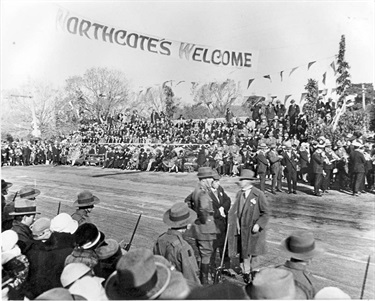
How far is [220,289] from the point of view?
184 centimetres

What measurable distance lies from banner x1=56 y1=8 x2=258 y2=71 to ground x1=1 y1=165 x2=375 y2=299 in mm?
1899

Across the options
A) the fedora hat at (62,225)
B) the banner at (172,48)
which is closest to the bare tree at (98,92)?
the banner at (172,48)

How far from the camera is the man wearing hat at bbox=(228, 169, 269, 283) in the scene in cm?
363

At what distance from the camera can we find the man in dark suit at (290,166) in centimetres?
745

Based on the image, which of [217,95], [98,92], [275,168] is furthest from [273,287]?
[275,168]

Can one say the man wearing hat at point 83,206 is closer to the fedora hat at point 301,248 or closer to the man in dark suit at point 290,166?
the fedora hat at point 301,248

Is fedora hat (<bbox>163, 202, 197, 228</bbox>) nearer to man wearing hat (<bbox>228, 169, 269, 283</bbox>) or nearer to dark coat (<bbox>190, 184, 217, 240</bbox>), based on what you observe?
dark coat (<bbox>190, 184, 217, 240</bbox>)

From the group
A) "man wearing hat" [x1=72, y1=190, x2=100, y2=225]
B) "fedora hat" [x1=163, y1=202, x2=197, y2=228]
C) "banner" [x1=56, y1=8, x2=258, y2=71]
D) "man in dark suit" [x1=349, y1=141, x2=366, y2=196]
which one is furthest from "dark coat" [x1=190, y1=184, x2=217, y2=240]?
"man in dark suit" [x1=349, y1=141, x2=366, y2=196]

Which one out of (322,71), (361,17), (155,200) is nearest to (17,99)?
(155,200)

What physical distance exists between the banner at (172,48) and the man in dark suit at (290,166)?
3.14 metres

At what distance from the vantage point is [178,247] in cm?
266

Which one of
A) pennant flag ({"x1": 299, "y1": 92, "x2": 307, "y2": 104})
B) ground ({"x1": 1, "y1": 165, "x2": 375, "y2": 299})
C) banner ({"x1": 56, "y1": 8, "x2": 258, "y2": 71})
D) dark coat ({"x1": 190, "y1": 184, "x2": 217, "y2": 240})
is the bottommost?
ground ({"x1": 1, "y1": 165, "x2": 375, "y2": 299})

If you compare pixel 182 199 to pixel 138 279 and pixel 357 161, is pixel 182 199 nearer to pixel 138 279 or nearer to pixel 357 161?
pixel 357 161

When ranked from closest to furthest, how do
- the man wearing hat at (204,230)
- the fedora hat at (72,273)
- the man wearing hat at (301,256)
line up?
the fedora hat at (72,273)
the man wearing hat at (301,256)
the man wearing hat at (204,230)
